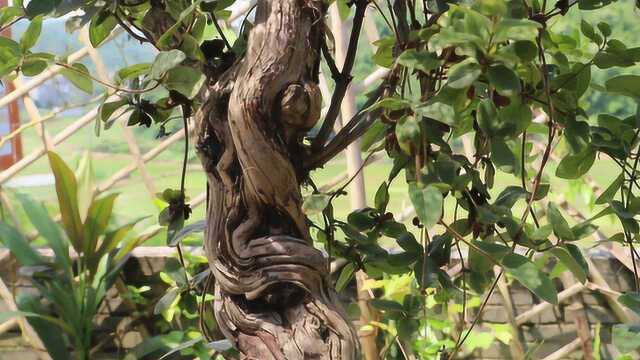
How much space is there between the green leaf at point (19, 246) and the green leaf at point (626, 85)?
5.10 ft

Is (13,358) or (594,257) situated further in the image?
(13,358)

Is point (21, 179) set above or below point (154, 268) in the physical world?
above

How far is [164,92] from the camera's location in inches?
23.6

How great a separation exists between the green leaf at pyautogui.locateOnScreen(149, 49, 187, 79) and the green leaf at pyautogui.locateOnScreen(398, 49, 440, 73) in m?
0.14

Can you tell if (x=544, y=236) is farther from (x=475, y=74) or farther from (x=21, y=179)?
(x=21, y=179)

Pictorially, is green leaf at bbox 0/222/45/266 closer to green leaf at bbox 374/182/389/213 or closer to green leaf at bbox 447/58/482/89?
green leaf at bbox 374/182/389/213

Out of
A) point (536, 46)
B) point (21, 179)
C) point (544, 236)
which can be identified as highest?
point (21, 179)

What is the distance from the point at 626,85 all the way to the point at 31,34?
43 centimetres

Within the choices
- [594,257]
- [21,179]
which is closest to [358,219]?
[594,257]

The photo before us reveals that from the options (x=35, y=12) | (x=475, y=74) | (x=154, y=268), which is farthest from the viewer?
(x=154, y=268)

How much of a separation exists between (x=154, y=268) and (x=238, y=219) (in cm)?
130

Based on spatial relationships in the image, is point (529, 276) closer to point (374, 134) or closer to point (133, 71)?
point (374, 134)

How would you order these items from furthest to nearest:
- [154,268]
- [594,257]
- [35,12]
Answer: [154,268]
[594,257]
[35,12]

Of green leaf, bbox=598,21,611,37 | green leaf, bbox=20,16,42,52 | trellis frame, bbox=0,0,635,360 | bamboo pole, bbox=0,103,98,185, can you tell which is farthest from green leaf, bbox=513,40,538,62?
bamboo pole, bbox=0,103,98,185
